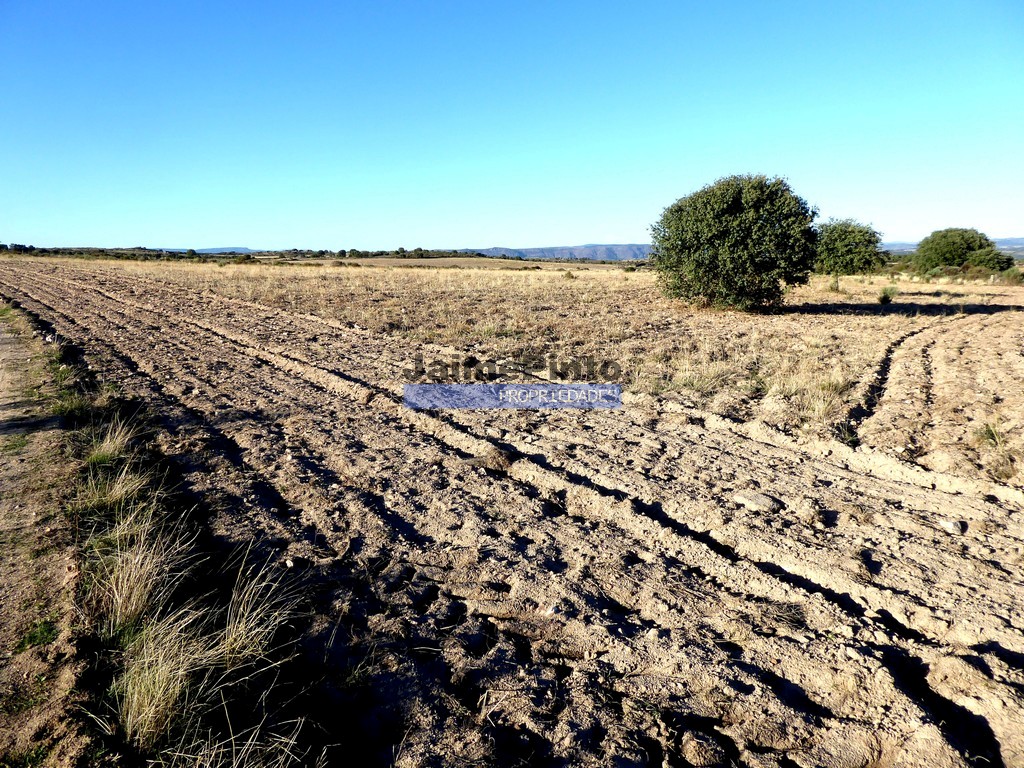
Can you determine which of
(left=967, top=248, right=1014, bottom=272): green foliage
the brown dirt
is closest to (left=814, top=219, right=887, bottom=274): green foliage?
(left=967, top=248, right=1014, bottom=272): green foliage

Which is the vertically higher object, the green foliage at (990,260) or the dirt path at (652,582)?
the green foliage at (990,260)

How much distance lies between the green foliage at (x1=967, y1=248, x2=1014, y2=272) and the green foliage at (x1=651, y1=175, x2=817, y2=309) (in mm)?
30947

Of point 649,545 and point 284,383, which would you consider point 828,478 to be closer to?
point 649,545

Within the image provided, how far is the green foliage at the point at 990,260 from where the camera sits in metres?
37.6

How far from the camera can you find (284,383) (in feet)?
28.6

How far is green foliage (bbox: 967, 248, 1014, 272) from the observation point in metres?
37.6

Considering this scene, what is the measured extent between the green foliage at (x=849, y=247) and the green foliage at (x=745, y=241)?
49.5 feet

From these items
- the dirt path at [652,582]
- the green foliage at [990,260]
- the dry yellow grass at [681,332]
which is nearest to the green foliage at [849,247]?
the dry yellow grass at [681,332]

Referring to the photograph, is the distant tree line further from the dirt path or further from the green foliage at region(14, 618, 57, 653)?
the green foliage at region(14, 618, 57, 653)

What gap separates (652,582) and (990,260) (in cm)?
→ 4739

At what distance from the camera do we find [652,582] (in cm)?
364

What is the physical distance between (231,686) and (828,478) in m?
4.89

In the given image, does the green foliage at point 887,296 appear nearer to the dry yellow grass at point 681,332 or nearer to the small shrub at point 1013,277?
the dry yellow grass at point 681,332

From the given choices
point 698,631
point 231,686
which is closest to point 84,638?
point 231,686
